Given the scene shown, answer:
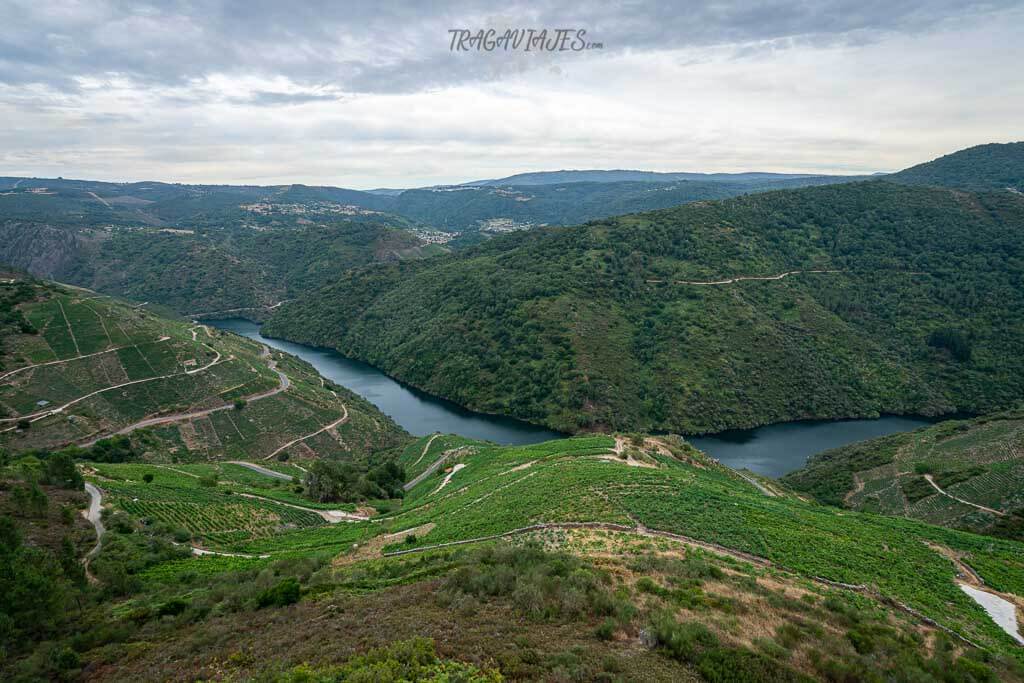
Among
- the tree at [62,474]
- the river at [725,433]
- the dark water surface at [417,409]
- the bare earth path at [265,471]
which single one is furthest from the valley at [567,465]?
the bare earth path at [265,471]

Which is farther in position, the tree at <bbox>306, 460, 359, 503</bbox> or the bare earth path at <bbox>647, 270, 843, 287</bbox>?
the bare earth path at <bbox>647, 270, 843, 287</bbox>

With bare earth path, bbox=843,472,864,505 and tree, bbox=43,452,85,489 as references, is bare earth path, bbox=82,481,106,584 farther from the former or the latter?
bare earth path, bbox=843,472,864,505

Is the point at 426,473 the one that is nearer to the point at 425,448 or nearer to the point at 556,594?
the point at 425,448

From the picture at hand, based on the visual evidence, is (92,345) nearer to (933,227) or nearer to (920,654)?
(920,654)

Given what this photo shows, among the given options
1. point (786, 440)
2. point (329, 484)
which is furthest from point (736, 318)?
point (329, 484)

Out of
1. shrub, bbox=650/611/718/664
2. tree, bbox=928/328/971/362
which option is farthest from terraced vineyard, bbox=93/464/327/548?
tree, bbox=928/328/971/362

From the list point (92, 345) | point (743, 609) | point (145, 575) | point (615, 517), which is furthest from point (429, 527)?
point (92, 345)
